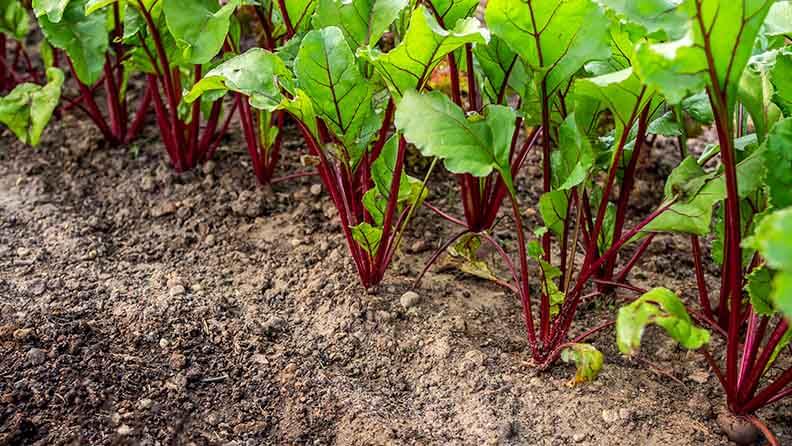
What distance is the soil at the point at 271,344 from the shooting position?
5.70 ft

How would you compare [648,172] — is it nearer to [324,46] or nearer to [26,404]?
[324,46]

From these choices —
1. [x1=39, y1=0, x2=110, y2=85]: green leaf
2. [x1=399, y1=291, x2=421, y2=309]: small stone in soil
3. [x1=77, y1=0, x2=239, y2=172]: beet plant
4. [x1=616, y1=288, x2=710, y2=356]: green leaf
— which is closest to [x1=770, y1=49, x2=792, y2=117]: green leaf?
[x1=616, y1=288, x2=710, y2=356]: green leaf

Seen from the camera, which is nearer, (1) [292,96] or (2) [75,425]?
(2) [75,425]

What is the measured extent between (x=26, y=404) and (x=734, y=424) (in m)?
1.45

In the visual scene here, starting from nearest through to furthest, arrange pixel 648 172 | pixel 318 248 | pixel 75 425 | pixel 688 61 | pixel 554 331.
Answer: pixel 688 61 < pixel 75 425 < pixel 554 331 < pixel 318 248 < pixel 648 172

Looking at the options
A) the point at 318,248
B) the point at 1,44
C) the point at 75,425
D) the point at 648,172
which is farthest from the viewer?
the point at 1,44

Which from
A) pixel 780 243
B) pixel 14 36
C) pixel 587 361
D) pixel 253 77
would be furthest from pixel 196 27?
pixel 780 243

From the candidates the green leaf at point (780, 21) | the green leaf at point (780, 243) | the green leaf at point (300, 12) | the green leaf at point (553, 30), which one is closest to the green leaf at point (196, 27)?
the green leaf at point (300, 12)

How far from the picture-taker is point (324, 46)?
175cm

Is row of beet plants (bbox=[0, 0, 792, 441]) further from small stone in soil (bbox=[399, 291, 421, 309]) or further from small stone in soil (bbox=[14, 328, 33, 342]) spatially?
small stone in soil (bbox=[14, 328, 33, 342])

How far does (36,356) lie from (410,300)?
33.5 inches

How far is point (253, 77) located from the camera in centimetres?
175

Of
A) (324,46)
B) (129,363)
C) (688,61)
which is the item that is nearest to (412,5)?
(324,46)

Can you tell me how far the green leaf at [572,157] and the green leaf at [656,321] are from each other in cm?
29
